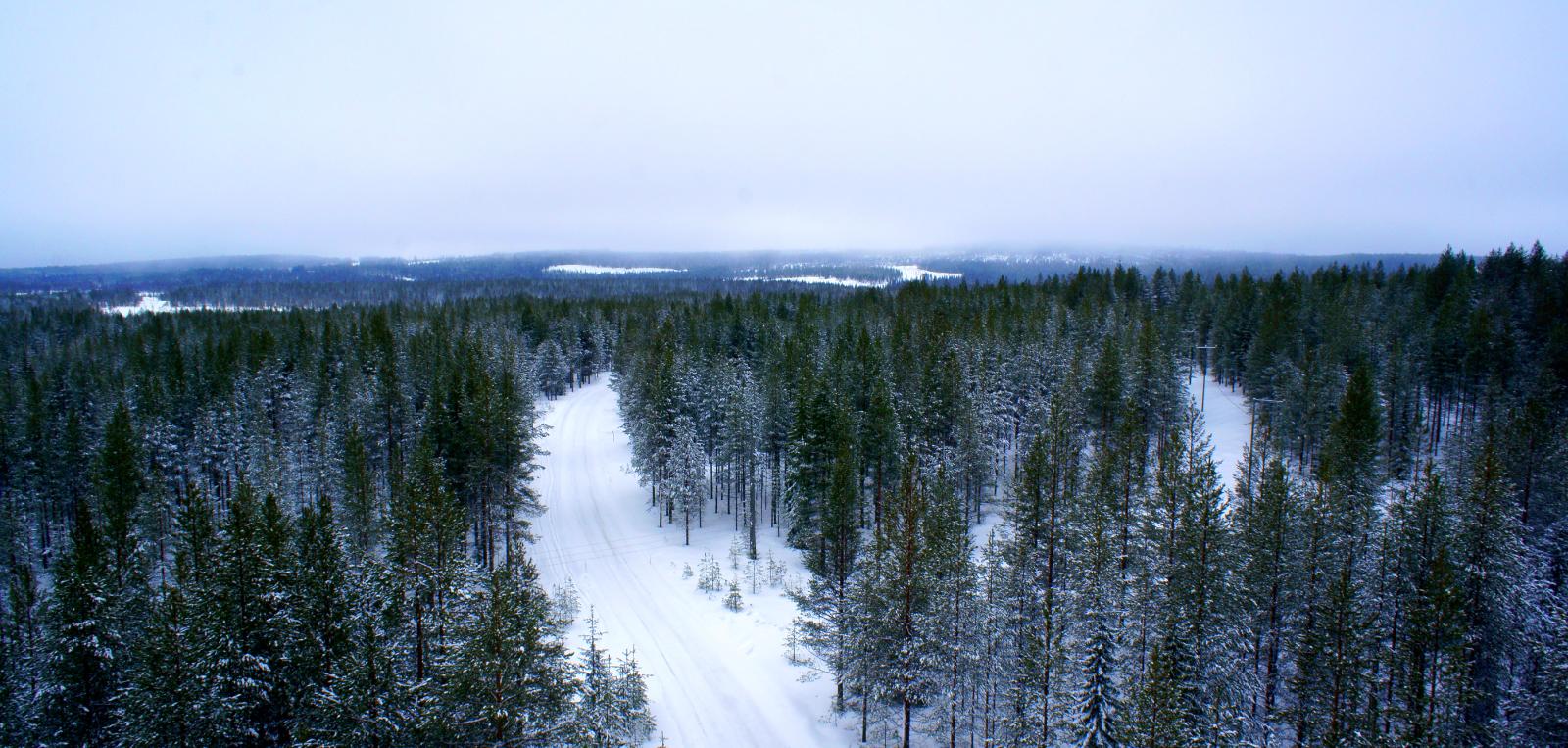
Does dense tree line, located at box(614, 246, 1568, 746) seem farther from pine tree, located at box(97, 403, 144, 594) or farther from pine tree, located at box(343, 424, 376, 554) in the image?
pine tree, located at box(97, 403, 144, 594)

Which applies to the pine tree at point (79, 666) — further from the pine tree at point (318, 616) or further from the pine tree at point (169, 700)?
the pine tree at point (318, 616)

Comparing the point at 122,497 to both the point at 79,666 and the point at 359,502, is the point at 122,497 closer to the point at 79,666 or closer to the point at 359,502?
the point at 359,502

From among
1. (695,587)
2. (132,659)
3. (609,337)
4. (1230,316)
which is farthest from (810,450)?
(609,337)

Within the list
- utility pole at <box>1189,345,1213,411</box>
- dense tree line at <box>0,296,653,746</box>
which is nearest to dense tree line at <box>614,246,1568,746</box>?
dense tree line at <box>0,296,653,746</box>

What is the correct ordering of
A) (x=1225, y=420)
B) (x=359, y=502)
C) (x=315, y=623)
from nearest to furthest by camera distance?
(x=315, y=623) → (x=359, y=502) → (x=1225, y=420)

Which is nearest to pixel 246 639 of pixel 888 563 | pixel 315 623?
pixel 315 623

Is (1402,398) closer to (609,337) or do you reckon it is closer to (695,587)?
(695,587)

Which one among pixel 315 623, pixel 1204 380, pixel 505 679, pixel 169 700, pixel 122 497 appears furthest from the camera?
pixel 1204 380
